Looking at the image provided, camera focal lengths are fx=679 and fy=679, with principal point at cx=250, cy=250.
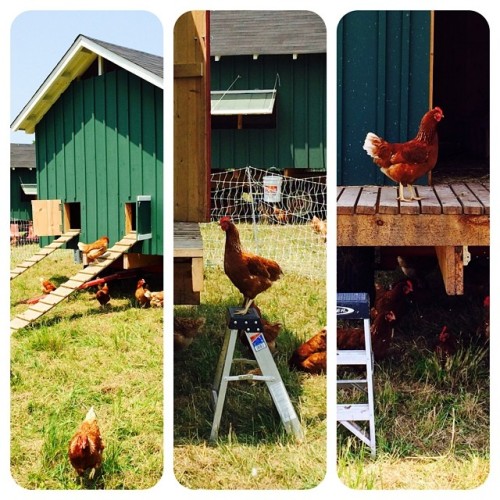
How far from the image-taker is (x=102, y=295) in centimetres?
289

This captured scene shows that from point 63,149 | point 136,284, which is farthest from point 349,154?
point 63,149

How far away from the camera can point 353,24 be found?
2.69 m

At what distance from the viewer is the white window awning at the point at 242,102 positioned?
8.68 feet

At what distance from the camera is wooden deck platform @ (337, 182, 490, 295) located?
256cm

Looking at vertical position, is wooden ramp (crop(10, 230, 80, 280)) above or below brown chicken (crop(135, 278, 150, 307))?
above

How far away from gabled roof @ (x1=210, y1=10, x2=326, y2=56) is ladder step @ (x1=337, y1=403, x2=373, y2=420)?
139 cm

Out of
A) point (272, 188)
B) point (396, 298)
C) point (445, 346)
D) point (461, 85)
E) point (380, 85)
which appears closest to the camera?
point (272, 188)

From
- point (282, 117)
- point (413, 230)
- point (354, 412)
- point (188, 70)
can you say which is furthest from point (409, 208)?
point (188, 70)

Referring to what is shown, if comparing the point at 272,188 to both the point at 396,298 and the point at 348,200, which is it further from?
the point at 396,298

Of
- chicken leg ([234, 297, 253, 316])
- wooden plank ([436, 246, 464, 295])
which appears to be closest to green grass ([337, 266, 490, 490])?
wooden plank ([436, 246, 464, 295])

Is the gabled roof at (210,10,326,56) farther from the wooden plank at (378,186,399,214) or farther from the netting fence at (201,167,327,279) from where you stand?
the wooden plank at (378,186,399,214)

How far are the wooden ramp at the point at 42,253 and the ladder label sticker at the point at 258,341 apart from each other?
86 centimetres

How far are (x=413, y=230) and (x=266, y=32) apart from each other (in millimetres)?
973

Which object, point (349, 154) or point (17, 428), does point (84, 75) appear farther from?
point (17, 428)
